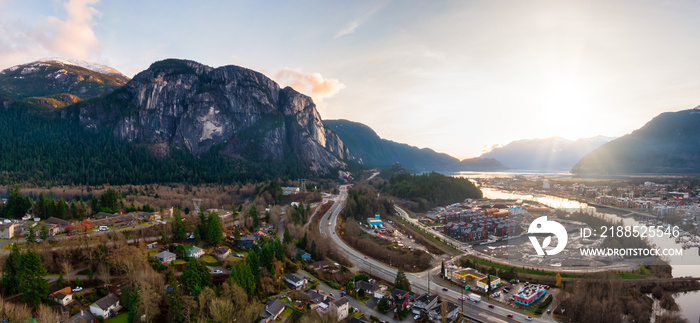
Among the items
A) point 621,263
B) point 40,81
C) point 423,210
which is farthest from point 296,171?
point 40,81

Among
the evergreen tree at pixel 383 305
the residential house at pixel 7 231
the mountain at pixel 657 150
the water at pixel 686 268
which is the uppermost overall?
the mountain at pixel 657 150

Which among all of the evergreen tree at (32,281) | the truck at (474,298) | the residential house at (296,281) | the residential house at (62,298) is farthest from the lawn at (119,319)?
the truck at (474,298)

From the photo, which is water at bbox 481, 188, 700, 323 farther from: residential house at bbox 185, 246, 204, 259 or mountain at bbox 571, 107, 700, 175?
mountain at bbox 571, 107, 700, 175

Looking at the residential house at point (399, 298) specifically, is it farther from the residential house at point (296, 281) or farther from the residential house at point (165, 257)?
the residential house at point (165, 257)

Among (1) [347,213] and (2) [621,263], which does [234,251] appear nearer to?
(1) [347,213]

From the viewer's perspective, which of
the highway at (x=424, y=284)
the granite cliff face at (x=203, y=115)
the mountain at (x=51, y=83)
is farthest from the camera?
the mountain at (x=51, y=83)

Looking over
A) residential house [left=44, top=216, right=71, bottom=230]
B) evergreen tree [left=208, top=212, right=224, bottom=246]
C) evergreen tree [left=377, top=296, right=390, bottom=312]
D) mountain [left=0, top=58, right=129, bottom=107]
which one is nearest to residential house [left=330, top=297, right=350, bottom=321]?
evergreen tree [left=377, top=296, right=390, bottom=312]
